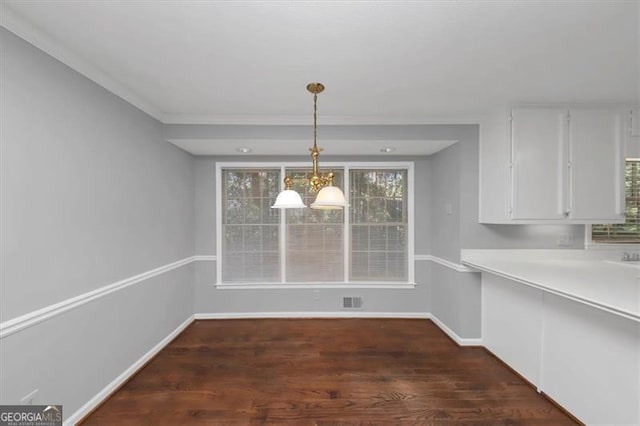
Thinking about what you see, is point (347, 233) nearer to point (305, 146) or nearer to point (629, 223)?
point (305, 146)

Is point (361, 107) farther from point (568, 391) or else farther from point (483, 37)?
point (568, 391)

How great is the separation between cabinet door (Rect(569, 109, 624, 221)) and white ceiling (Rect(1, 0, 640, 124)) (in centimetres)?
20

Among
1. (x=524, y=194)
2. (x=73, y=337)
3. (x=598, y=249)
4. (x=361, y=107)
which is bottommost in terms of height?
(x=73, y=337)

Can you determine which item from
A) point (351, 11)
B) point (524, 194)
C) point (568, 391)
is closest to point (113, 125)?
point (351, 11)

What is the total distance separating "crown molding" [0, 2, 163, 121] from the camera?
1474 mm

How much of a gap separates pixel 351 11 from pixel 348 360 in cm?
288

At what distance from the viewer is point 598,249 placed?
118 inches

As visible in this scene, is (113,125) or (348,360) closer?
(113,125)

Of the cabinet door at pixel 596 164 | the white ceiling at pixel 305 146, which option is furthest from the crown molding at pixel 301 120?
the cabinet door at pixel 596 164

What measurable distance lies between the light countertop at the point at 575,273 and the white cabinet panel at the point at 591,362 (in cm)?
20

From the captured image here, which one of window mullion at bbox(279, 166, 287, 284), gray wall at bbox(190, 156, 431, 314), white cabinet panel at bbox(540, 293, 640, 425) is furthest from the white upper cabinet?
window mullion at bbox(279, 166, 287, 284)

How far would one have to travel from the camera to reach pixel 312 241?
12.7 ft

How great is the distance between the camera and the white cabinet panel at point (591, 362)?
1.65 meters

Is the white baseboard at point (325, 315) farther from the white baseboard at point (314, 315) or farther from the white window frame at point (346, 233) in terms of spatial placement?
the white window frame at point (346, 233)
